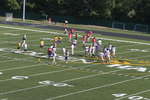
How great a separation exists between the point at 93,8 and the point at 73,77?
45830 millimetres

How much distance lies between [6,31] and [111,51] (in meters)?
19.0

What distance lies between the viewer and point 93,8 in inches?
2751

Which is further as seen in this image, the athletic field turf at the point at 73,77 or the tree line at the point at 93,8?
the tree line at the point at 93,8

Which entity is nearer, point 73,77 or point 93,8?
point 73,77

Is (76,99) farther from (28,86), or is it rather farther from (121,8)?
(121,8)

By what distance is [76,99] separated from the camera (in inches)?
782

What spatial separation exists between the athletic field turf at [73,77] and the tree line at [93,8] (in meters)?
30.5

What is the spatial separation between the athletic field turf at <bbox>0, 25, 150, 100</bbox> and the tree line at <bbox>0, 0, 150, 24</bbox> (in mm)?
30522

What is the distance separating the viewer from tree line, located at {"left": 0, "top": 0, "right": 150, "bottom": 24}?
2633 inches

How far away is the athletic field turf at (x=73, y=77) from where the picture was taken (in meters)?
20.8

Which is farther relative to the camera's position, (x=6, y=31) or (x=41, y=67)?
(x=6, y=31)

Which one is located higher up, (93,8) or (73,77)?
(93,8)

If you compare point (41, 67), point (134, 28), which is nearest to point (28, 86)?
point (41, 67)

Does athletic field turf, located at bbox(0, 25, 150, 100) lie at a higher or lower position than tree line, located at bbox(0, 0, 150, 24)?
lower
